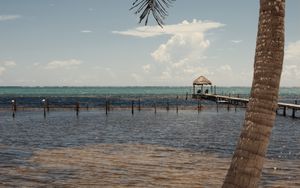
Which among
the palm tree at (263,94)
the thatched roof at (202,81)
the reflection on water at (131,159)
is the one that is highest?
the thatched roof at (202,81)

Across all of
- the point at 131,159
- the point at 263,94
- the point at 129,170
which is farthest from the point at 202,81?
the point at 263,94

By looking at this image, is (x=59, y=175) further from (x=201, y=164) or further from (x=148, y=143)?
(x=148, y=143)

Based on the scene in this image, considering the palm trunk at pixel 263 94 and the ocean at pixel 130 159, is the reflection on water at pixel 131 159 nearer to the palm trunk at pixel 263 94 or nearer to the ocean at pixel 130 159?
the ocean at pixel 130 159

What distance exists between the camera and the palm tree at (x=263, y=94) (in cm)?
459

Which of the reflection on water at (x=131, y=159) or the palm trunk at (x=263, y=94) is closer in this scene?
the palm trunk at (x=263, y=94)

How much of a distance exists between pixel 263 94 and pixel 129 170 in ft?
45.6

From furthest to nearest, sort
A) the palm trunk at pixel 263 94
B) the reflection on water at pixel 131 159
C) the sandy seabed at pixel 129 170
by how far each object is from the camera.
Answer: the reflection on water at pixel 131 159 → the sandy seabed at pixel 129 170 → the palm trunk at pixel 263 94

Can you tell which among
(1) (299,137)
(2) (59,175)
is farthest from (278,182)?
(1) (299,137)

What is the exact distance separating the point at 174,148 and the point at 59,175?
10.4m

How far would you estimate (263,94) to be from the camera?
15.1ft

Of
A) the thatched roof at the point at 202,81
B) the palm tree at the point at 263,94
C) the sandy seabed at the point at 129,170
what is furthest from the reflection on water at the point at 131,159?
the thatched roof at the point at 202,81

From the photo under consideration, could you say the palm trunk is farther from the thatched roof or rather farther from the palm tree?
the thatched roof

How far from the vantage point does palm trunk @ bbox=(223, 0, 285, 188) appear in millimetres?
4594

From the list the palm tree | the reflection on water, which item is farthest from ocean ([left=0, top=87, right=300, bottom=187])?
the palm tree
